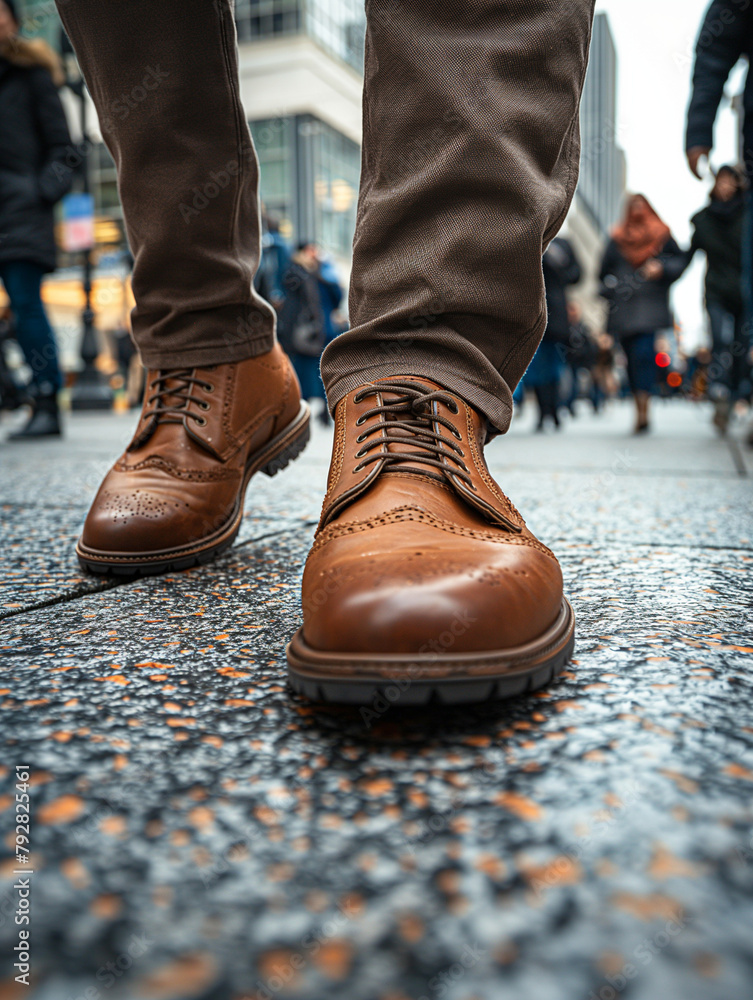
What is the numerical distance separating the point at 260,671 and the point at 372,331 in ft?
1.40

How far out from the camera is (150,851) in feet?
1.36

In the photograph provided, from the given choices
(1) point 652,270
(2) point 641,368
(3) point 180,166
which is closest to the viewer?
(3) point 180,166

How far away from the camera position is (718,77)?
129 inches

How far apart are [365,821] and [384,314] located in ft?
2.02

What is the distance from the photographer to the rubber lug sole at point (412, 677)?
1.80 feet

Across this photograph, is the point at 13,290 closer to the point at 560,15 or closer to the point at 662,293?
the point at 560,15

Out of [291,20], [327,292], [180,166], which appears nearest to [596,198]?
[291,20]

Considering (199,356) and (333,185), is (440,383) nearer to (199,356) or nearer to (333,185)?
(199,356)

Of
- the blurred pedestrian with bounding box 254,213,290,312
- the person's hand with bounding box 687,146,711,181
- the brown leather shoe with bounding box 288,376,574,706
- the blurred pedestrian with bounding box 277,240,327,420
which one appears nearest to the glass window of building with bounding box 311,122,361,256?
the blurred pedestrian with bounding box 254,213,290,312

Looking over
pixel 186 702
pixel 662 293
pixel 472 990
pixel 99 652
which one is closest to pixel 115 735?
pixel 186 702

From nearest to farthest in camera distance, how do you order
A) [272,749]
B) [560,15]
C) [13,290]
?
[272,749] → [560,15] → [13,290]

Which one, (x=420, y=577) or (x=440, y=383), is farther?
(x=440, y=383)

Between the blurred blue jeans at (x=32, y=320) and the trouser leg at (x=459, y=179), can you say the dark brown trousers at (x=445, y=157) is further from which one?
the blurred blue jeans at (x=32, y=320)

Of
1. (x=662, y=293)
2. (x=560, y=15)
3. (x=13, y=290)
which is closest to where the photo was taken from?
(x=560, y=15)
